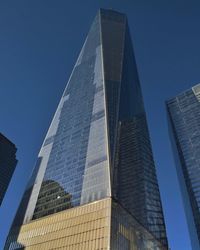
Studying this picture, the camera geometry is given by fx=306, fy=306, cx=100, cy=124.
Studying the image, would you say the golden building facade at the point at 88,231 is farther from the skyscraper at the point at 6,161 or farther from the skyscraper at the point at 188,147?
the skyscraper at the point at 6,161

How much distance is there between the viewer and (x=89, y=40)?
511 feet

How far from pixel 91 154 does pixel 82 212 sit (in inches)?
753

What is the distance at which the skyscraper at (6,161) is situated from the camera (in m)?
165

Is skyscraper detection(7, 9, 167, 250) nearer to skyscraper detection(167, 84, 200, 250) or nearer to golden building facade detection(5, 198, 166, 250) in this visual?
golden building facade detection(5, 198, 166, 250)

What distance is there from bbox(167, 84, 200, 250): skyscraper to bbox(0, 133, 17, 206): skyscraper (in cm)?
9049

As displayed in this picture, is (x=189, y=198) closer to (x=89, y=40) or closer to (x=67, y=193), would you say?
(x=67, y=193)

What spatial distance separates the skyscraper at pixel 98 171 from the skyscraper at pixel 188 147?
31838mm

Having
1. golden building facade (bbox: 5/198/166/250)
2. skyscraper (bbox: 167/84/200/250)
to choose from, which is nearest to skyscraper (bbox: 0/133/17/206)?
skyscraper (bbox: 167/84/200/250)

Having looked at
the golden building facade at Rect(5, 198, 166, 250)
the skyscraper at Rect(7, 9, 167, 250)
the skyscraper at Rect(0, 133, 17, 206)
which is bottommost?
the golden building facade at Rect(5, 198, 166, 250)

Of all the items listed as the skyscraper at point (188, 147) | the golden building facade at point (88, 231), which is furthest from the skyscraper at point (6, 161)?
the golden building facade at point (88, 231)

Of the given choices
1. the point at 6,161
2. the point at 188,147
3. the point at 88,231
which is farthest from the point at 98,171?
the point at 6,161

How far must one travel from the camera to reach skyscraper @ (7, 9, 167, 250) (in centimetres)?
6206

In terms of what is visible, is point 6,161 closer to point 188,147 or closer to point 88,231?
point 188,147

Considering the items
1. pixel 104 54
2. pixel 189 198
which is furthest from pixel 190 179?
pixel 104 54
